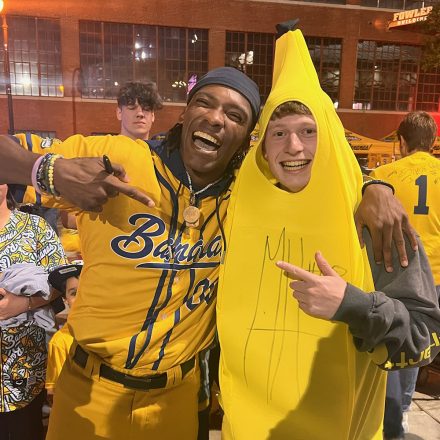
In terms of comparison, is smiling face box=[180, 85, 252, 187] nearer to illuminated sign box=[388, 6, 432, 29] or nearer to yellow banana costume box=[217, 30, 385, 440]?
yellow banana costume box=[217, 30, 385, 440]

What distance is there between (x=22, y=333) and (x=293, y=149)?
172cm

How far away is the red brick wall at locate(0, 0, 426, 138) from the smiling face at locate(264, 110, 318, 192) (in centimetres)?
1788

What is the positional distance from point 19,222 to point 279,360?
5.20 feet

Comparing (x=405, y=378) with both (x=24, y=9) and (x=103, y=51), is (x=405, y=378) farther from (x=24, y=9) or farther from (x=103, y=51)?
(x=24, y=9)

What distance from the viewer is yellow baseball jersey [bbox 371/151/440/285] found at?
3.64 metres

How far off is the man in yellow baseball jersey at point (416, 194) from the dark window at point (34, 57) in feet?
57.7

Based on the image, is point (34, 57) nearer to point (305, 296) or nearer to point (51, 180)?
point (51, 180)

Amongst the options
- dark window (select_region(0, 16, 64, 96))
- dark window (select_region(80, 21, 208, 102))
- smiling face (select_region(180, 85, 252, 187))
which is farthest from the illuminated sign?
smiling face (select_region(180, 85, 252, 187))

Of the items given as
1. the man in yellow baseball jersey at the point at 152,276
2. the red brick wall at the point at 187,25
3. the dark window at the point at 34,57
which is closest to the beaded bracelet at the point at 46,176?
the man in yellow baseball jersey at the point at 152,276

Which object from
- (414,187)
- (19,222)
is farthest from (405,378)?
(19,222)

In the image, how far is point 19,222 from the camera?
2.38m

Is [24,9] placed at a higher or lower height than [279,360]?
higher

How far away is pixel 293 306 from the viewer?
64.6 inches

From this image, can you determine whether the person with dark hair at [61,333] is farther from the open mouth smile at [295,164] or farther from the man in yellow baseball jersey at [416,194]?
the man in yellow baseball jersey at [416,194]
